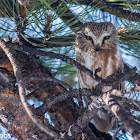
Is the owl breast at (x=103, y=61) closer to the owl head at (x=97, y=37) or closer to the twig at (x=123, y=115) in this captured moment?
the owl head at (x=97, y=37)

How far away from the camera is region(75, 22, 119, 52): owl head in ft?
6.44

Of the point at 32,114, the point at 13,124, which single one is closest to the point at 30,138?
the point at 13,124

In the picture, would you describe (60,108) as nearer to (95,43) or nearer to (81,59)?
(81,59)

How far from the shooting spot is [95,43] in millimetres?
1965

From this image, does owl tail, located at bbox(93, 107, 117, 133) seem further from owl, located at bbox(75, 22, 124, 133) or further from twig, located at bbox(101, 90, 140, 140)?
twig, located at bbox(101, 90, 140, 140)

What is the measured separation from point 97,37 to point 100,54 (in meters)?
0.17

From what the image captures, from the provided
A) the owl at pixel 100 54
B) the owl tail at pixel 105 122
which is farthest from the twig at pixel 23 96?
the owl tail at pixel 105 122

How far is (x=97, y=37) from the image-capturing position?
199cm

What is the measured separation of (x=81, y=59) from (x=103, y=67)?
204 mm

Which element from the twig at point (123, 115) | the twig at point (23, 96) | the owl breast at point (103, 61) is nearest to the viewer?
the twig at point (123, 115)

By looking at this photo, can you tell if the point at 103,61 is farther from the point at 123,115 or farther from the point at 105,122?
the point at 123,115

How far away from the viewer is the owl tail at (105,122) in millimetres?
1916

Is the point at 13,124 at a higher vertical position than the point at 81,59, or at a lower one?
lower

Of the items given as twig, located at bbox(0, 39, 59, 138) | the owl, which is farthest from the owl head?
twig, located at bbox(0, 39, 59, 138)
